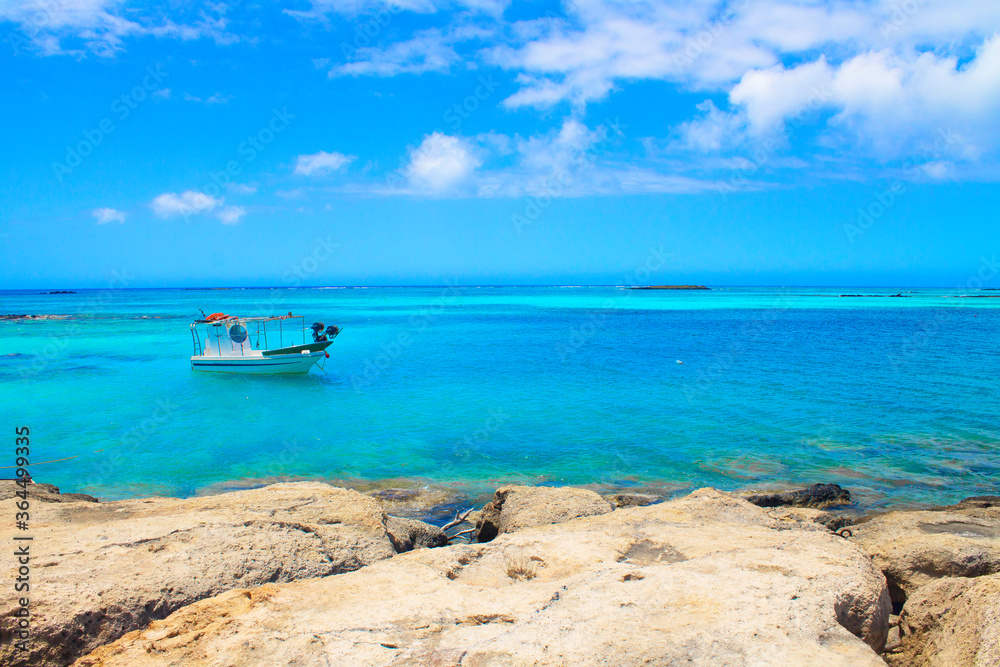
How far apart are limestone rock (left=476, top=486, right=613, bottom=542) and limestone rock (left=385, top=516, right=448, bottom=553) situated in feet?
2.43

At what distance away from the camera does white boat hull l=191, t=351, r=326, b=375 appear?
21.5m

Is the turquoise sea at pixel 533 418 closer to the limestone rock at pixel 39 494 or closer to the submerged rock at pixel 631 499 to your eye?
the submerged rock at pixel 631 499

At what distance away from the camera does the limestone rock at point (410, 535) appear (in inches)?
248

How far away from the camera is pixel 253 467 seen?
11.8 metres

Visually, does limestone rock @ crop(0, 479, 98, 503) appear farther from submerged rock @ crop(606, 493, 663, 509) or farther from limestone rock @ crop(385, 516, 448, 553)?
submerged rock @ crop(606, 493, 663, 509)

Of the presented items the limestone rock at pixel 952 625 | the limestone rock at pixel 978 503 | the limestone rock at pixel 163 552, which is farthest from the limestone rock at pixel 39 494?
the limestone rock at pixel 978 503

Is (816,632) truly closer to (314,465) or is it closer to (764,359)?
(314,465)

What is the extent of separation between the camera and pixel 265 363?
2161 cm

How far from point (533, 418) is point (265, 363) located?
36.9ft

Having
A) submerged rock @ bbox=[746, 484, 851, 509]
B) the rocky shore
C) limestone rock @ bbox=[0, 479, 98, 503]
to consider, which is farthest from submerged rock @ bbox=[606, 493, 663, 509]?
limestone rock @ bbox=[0, 479, 98, 503]

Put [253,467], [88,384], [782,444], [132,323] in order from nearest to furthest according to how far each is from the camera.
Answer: [253,467], [782,444], [88,384], [132,323]

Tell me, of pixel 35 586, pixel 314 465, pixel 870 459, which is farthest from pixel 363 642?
pixel 870 459

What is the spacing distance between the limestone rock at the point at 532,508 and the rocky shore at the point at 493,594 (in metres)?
0.92

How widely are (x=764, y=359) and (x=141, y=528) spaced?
81.7ft
